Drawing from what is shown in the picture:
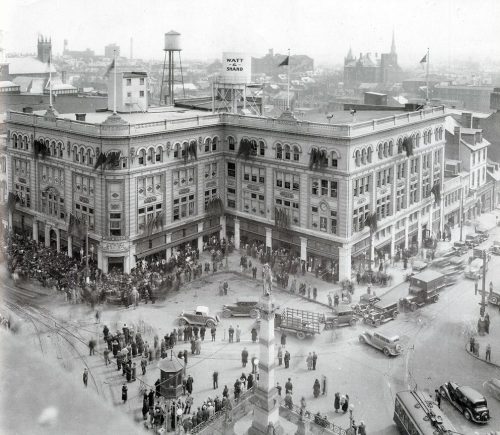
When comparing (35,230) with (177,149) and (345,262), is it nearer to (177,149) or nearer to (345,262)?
(177,149)

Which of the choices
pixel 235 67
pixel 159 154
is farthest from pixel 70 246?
pixel 235 67

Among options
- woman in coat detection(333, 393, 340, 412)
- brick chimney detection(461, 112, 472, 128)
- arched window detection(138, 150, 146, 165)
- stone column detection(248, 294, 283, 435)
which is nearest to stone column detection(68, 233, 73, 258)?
arched window detection(138, 150, 146, 165)

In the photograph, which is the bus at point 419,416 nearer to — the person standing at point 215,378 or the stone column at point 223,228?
the person standing at point 215,378

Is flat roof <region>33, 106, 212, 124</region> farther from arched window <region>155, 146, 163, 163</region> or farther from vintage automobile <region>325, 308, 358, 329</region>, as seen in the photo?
vintage automobile <region>325, 308, 358, 329</region>

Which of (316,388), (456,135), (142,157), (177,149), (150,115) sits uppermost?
(150,115)

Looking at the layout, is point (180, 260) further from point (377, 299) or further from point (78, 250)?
point (377, 299)
